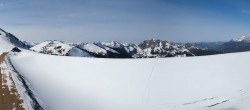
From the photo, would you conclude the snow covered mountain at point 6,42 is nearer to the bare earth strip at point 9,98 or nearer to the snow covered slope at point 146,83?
the snow covered slope at point 146,83

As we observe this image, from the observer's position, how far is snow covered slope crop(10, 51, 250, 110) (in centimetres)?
3256

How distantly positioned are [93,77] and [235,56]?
19379 mm

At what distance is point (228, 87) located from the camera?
35750mm

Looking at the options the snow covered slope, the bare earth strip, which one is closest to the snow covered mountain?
the snow covered slope

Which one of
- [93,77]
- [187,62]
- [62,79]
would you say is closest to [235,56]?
[187,62]

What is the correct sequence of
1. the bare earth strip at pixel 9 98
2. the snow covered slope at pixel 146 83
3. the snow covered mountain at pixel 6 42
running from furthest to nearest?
the snow covered mountain at pixel 6 42 < the snow covered slope at pixel 146 83 < the bare earth strip at pixel 9 98

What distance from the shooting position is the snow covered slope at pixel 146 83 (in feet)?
107

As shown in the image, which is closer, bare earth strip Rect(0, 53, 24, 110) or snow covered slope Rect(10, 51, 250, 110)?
bare earth strip Rect(0, 53, 24, 110)

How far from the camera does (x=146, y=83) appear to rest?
39219 millimetres

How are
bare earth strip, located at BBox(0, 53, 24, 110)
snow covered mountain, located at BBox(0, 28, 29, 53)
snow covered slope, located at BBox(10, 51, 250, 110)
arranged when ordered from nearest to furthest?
bare earth strip, located at BBox(0, 53, 24, 110) → snow covered slope, located at BBox(10, 51, 250, 110) → snow covered mountain, located at BBox(0, 28, 29, 53)

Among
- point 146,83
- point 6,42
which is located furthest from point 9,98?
point 6,42

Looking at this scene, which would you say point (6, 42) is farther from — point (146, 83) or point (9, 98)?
point (9, 98)

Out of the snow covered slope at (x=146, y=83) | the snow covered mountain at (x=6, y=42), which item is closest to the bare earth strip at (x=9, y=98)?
the snow covered slope at (x=146, y=83)

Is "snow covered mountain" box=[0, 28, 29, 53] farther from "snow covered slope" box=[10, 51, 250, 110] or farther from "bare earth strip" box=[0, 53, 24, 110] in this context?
"bare earth strip" box=[0, 53, 24, 110]
